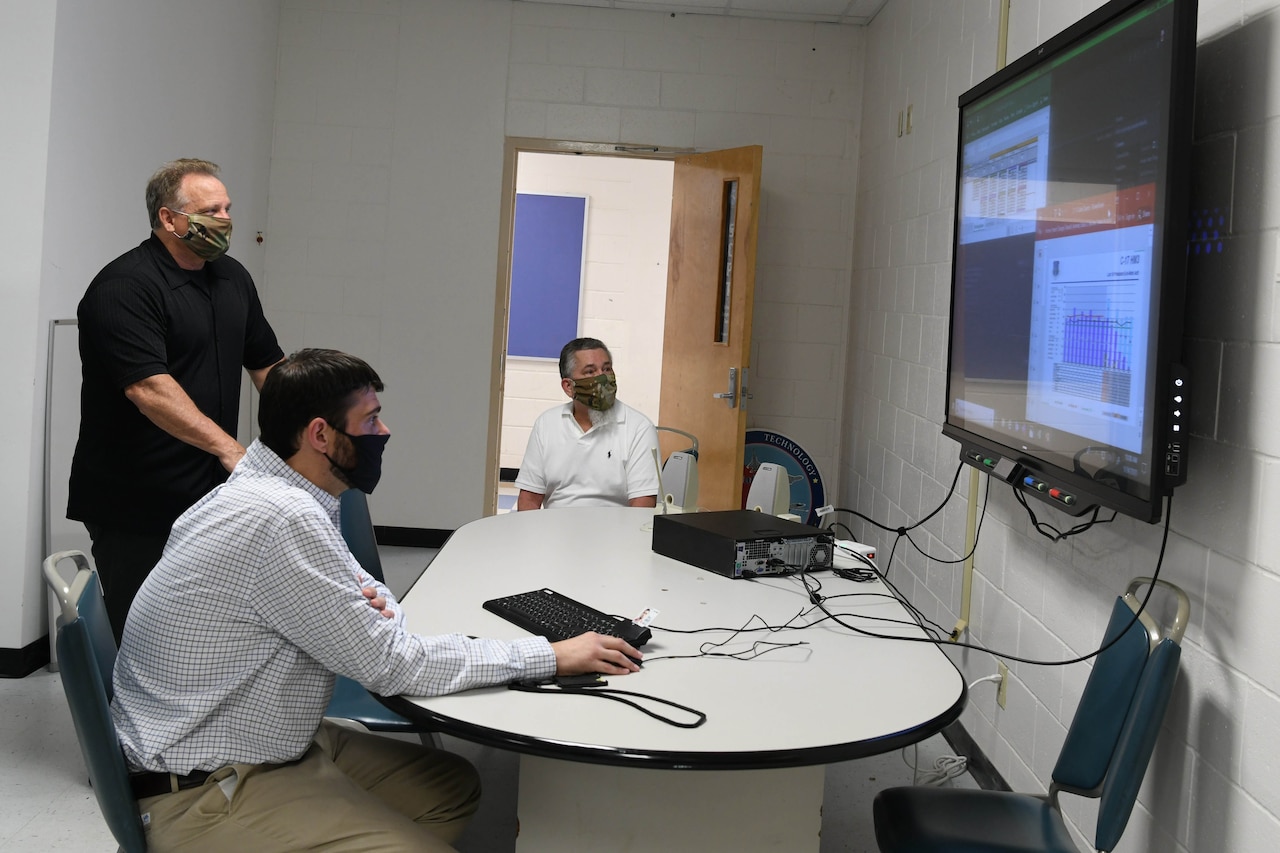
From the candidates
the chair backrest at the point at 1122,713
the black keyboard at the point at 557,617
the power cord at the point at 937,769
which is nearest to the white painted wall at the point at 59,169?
the black keyboard at the point at 557,617

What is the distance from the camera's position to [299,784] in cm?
179

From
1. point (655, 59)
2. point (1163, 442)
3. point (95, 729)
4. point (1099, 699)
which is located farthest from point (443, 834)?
point (655, 59)

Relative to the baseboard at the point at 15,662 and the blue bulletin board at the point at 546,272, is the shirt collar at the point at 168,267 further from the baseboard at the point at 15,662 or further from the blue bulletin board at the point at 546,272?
the blue bulletin board at the point at 546,272

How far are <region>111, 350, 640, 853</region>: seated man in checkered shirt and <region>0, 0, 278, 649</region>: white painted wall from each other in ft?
7.14

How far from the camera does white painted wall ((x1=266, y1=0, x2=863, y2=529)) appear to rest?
18.8 ft

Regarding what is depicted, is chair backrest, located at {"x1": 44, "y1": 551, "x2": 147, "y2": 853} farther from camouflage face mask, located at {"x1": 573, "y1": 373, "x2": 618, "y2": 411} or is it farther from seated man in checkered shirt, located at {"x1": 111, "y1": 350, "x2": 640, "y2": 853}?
camouflage face mask, located at {"x1": 573, "y1": 373, "x2": 618, "y2": 411}

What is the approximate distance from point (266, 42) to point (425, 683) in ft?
15.6

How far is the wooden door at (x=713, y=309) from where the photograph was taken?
5.27 metres

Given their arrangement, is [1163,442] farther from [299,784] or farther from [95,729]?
[95,729]

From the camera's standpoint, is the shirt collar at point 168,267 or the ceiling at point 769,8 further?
the ceiling at point 769,8

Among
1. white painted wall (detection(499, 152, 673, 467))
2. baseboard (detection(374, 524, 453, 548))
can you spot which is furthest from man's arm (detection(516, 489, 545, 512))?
white painted wall (detection(499, 152, 673, 467))

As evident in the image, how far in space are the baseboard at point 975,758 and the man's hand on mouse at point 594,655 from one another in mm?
1586

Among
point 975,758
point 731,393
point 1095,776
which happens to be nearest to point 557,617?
point 1095,776

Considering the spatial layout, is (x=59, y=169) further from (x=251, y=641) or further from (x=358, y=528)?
(x=251, y=641)
